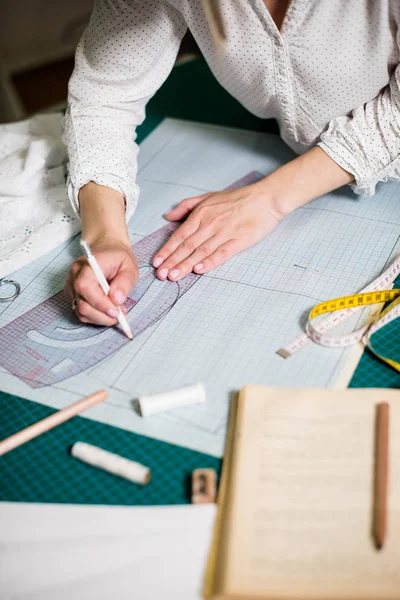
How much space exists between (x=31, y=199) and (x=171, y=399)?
687mm

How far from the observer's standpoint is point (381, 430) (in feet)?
2.68

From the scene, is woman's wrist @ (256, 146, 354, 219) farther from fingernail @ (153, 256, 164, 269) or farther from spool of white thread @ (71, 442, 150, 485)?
spool of white thread @ (71, 442, 150, 485)

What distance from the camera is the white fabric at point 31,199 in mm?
1278

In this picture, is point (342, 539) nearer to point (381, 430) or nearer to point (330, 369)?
point (381, 430)

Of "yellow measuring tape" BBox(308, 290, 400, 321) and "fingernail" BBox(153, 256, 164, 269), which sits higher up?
"fingernail" BBox(153, 256, 164, 269)

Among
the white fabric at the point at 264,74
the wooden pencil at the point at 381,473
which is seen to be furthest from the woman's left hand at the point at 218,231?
the wooden pencil at the point at 381,473

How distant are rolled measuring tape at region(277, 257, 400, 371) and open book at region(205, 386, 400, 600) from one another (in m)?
0.11

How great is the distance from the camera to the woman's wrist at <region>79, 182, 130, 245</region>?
1.17 meters

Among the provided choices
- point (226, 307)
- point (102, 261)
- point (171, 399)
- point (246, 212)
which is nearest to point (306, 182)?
point (246, 212)

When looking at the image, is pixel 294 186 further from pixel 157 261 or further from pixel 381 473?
pixel 381 473

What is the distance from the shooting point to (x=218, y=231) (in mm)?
1230

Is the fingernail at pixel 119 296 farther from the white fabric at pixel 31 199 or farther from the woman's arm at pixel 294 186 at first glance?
the white fabric at pixel 31 199

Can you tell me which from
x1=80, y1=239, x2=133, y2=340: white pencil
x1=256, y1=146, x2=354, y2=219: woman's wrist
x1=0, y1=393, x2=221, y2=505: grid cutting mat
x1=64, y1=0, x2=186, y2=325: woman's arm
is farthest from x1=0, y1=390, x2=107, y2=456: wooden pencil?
x1=256, y1=146, x2=354, y2=219: woman's wrist

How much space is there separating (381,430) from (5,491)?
53 centimetres
